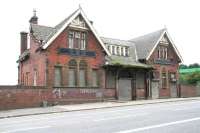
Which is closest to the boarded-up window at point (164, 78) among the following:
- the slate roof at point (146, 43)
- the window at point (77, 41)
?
the slate roof at point (146, 43)

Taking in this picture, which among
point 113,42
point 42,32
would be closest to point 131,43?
point 113,42

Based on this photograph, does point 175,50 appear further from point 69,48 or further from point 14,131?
point 14,131

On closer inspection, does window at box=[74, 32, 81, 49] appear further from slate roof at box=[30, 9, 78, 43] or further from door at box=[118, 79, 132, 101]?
door at box=[118, 79, 132, 101]

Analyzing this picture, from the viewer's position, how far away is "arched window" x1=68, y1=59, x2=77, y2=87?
31.9 m

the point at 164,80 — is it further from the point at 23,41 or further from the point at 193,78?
the point at 23,41

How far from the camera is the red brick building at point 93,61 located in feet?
102

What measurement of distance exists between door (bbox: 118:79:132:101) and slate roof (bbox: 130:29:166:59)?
4274 millimetres

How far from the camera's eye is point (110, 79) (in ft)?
115

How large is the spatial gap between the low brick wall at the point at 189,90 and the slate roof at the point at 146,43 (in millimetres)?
7700

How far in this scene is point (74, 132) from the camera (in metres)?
11.9

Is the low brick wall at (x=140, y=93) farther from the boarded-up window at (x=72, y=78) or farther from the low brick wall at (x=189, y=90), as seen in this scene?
the boarded-up window at (x=72, y=78)

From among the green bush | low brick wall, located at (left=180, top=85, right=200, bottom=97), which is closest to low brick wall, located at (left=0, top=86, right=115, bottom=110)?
low brick wall, located at (left=180, top=85, right=200, bottom=97)

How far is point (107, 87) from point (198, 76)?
88.4 ft

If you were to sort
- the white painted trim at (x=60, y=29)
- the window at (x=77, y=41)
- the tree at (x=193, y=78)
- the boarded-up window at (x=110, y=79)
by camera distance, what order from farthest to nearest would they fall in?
the tree at (x=193, y=78)
the boarded-up window at (x=110, y=79)
the window at (x=77, y=41)
the white painted trim at (x=60, y=29)
